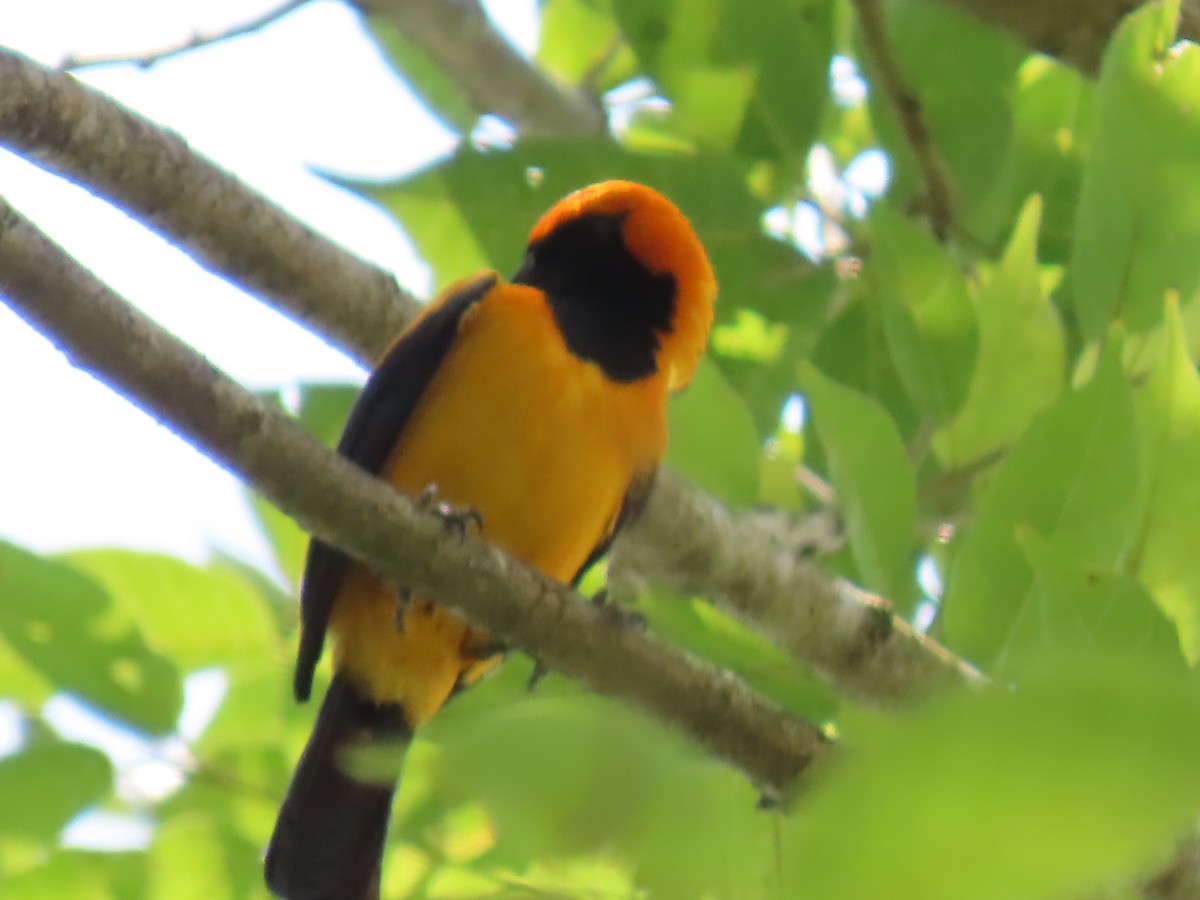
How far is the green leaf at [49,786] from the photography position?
7.95 feet

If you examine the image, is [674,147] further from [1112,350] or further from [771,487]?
[1112,350]

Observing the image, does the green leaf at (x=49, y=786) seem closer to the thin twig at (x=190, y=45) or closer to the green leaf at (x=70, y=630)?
the green leaf at (x=70, y=630)

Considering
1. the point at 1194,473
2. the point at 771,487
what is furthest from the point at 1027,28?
the point at 1194,473

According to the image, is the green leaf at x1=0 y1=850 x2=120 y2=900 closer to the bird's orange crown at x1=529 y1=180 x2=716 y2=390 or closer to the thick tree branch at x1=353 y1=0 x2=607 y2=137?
the bird's orange crown at x1=529 y1=180 x2=716 y2=390

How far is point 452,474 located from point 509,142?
2.65 ft

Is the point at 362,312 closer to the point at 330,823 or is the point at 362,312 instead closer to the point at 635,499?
the point at 635,499

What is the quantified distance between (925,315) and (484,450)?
1.04 meters

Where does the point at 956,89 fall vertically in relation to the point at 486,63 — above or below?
above

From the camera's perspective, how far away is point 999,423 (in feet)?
8.94

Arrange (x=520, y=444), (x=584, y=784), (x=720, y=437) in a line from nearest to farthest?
(x=584, y=784) → (x=720, y=437) → (x=520, y=444)

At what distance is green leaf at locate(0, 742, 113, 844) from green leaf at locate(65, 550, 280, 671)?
24cm

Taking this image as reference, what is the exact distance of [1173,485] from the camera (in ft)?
6.60

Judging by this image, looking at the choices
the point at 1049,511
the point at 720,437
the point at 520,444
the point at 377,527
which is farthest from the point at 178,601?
the point at 1049,511

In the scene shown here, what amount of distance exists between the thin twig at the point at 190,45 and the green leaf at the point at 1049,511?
2.58 metres
